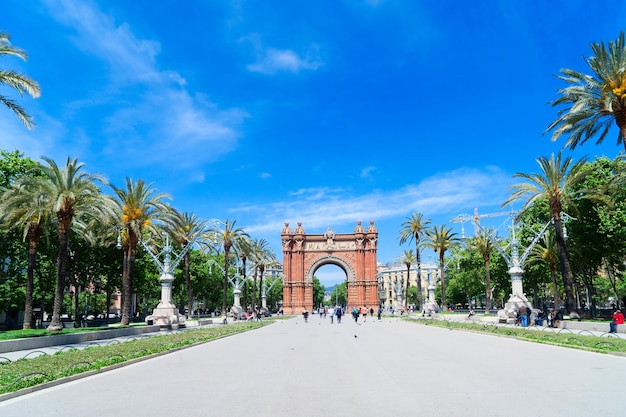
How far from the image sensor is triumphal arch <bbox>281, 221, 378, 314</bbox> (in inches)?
2977

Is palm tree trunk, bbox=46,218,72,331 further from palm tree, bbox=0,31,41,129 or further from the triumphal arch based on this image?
the triumphal arch

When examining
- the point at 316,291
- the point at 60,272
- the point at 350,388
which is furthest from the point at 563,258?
Answer: the point at 316,291

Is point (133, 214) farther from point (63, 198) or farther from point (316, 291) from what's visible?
point (316, 291)

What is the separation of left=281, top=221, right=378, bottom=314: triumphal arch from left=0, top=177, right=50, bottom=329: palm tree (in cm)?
5360

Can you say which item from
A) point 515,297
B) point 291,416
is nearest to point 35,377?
point 291,416

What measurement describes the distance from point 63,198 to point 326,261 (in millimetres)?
58724

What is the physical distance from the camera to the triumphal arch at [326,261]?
75625 mm

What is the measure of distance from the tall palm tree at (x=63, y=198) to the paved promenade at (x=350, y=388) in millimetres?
12650

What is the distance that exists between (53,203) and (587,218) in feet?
108

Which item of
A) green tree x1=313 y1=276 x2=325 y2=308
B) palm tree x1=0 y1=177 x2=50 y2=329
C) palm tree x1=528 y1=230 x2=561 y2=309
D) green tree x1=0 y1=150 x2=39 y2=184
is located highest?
green tree x1=0 y1=150 x2=39 y2=184

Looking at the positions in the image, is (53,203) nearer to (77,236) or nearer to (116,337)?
(116,337)

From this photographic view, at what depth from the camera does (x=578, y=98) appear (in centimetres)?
2236

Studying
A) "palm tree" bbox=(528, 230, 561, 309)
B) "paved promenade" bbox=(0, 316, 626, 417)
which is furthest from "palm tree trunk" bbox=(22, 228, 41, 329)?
"palm tree" bbox=(528, 230, 561, 309)

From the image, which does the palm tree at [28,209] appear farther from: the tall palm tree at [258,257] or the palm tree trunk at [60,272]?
the tall palm tree at [258,257]
